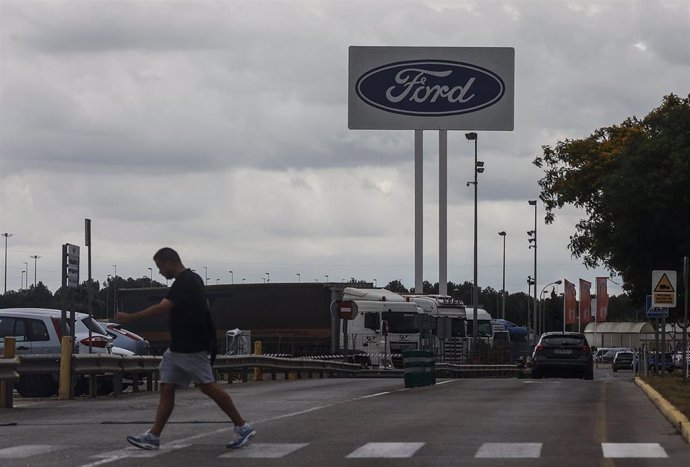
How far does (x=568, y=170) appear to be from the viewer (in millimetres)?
54875

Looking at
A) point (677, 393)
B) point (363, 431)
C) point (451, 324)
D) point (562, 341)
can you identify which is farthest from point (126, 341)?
point (451, 324)

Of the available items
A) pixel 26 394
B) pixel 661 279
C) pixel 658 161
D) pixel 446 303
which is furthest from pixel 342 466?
pixel 446 303

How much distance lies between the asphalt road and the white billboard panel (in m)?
35.7

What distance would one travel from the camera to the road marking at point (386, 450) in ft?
41.3

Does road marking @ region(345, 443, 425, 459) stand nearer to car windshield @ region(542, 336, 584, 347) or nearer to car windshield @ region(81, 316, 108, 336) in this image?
car windshield @ region(81, 316, 108, 336)

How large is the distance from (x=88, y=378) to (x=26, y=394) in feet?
4.79

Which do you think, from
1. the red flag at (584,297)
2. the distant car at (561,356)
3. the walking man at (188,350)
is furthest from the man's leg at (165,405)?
the red flag at (584,297)

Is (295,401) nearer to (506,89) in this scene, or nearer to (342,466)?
(342,466)

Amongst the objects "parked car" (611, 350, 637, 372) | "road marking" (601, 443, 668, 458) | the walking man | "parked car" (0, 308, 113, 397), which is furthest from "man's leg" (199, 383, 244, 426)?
"parked car" (611, 350, 637, 372)

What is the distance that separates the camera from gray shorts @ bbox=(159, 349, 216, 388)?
13.1m

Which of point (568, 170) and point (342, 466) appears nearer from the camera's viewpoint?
point (342, 466)

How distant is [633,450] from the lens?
13.1m

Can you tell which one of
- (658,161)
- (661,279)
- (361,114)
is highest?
(361,114)

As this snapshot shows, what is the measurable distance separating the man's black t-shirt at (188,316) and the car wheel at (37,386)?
11.3 metres
